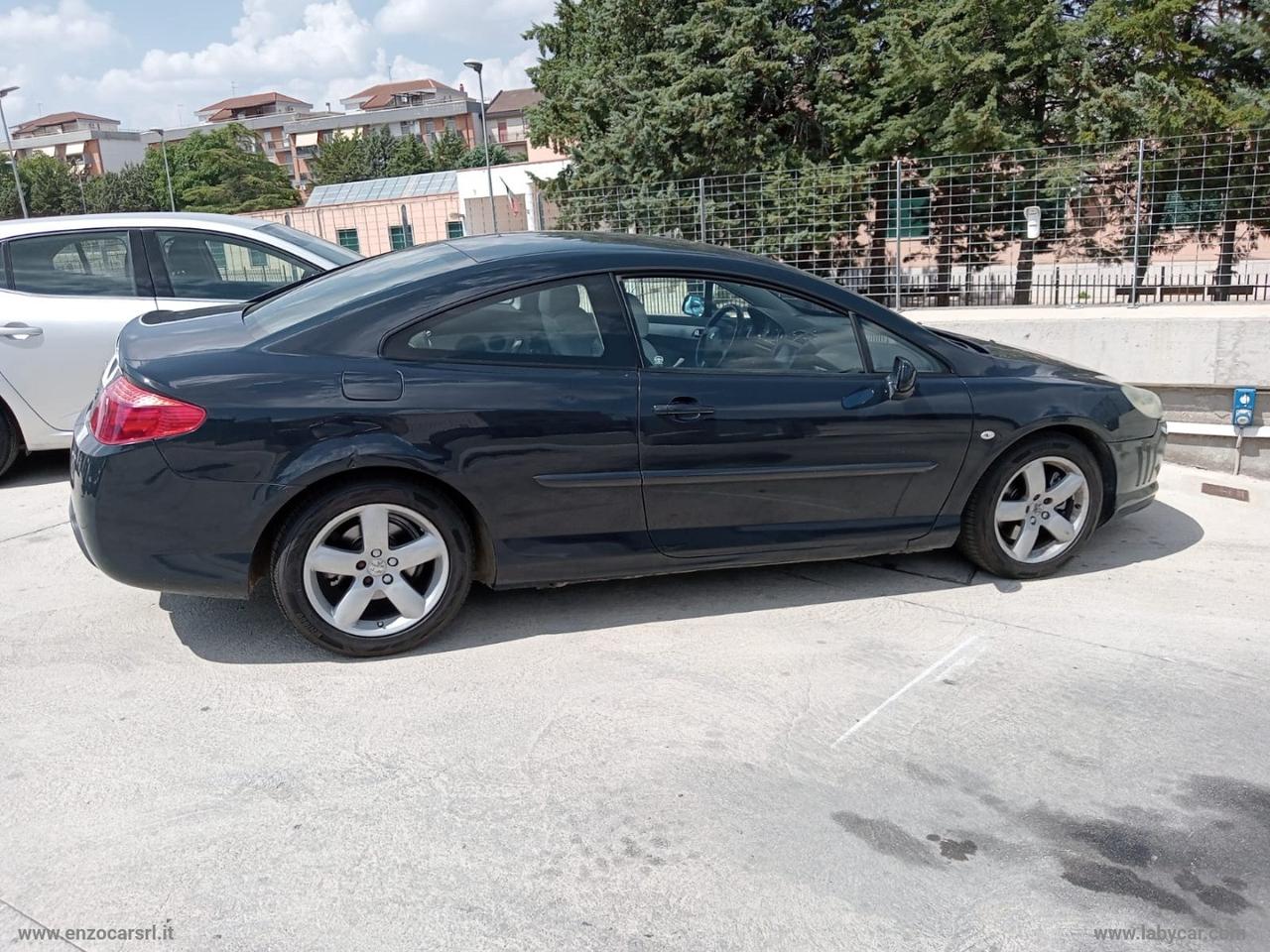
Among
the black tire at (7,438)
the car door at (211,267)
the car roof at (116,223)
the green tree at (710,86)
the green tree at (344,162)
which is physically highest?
the green tree at (344,162)

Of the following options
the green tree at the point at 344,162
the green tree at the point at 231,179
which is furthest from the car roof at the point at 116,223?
the green tree at the point at 344,162

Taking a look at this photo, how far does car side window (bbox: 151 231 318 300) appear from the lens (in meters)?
6.39

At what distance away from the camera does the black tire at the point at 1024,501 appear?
4531 mm

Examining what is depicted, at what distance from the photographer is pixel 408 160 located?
293ft

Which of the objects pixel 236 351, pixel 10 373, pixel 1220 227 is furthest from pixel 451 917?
pixel 1220 227

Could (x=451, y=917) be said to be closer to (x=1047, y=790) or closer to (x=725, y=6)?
(x=1047, y=790)

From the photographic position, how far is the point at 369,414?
3.62 m

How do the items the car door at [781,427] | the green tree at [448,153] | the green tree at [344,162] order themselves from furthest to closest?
the green tree at [448,153] → the green tree at [344,162] → the car door at [781,427]

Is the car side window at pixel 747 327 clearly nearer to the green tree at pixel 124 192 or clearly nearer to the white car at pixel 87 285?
the white car at pixel 87 285

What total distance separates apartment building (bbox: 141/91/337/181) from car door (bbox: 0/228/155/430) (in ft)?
402

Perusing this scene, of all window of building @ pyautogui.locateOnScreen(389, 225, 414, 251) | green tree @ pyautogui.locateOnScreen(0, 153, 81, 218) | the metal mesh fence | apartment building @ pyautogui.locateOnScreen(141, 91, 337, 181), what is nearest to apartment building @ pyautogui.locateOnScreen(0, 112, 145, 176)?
apartment building @ pyautogui.locateOnScreen(141, 91, 337, 181)

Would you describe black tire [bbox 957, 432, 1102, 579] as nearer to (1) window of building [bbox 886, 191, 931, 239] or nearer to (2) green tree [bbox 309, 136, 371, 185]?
(1) window of building [bbox 886, 191, 931, 239]

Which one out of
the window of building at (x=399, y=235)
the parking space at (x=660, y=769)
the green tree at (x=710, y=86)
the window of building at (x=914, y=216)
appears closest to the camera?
the parking space at (x=660, y=769)

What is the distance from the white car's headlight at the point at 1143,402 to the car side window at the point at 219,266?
4.72 meters
